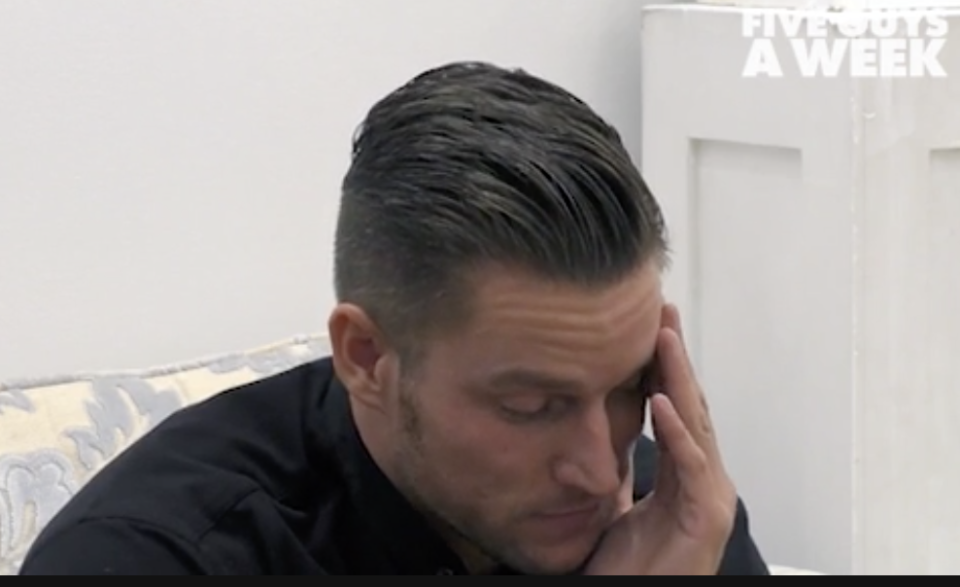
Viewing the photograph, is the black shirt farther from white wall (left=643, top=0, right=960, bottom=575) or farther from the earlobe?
white wall (left=643, top=0, right=960, bottom=575)

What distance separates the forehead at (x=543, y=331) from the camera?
990 mm

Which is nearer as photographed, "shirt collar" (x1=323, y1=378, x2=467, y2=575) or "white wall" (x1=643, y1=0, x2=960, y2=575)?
"shirt collar" (x1=323, y1=378, x2=467, y2=575)

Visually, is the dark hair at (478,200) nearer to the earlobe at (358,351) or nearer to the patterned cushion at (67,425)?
the earlobe at (358,351)

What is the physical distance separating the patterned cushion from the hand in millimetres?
517

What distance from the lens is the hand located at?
1.10 meters

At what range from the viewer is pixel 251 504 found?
102 centimetres

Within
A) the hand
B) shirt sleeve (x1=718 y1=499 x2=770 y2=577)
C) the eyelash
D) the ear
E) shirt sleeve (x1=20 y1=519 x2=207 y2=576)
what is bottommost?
shirt sleeve (x1=718 y1=499 x2=770 y2=577)

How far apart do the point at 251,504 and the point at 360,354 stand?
13 cm

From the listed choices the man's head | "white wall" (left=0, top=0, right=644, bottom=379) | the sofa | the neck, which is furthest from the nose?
"white wall" (left=0, top=0, right=644, bottom=379)

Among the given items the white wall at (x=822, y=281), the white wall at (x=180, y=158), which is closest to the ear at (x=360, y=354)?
the white wall at (x=180, y=158)

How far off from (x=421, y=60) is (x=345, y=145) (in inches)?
5.8

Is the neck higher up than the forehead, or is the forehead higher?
the forehead

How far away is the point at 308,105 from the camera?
1.71 m

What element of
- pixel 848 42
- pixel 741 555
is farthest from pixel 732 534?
pixel 848 42
